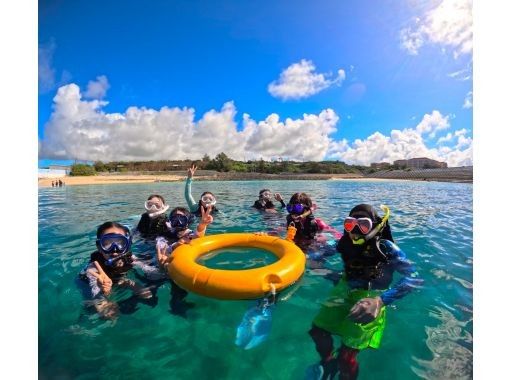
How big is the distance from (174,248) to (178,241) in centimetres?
51

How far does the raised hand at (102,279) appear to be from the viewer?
3502 mm

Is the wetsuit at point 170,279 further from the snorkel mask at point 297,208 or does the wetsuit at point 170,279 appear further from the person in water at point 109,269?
the snorkel mask at point 297,208

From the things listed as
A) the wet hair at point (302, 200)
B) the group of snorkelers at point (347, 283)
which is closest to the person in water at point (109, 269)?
the group of snorkelers at point (347, 283)

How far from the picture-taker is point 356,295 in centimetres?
356

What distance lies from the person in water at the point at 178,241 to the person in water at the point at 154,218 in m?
0.17

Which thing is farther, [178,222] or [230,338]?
[178,222]

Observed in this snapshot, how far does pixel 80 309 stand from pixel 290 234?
9.80 feet

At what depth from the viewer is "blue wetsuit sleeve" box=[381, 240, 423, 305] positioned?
2.88 m

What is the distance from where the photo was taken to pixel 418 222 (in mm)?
8719

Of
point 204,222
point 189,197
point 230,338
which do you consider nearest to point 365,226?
point 230,338

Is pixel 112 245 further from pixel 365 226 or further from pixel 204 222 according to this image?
pixel 365 226

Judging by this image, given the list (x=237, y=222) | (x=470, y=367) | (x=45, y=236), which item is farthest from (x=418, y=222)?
(x=45, y=236)

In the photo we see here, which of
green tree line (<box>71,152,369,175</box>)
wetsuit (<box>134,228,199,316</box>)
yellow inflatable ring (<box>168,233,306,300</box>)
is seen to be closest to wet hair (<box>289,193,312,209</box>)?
yellow inflatable ring (<box>168,233,306,300</box>)
